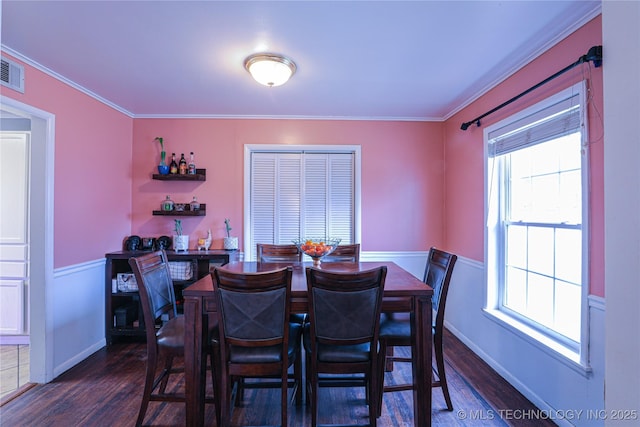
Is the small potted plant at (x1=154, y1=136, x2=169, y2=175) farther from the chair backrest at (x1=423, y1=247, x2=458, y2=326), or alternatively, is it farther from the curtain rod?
the curtain rod

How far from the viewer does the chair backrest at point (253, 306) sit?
5.19ft

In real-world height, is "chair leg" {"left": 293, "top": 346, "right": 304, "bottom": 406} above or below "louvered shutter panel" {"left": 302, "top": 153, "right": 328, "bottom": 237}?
below

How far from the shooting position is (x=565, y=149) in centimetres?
205

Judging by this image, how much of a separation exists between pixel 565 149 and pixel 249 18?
7.42 feet

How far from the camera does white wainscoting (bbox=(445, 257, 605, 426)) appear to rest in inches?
66.2

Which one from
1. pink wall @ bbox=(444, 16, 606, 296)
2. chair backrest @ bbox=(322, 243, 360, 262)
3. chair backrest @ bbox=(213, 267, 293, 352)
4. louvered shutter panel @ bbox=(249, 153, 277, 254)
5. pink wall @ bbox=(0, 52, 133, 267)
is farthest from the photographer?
louvered shutter panel @ bbox=(249, 153, 277, 254)

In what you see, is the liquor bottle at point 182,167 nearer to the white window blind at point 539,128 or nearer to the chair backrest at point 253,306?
the chair backrest at point 253,306

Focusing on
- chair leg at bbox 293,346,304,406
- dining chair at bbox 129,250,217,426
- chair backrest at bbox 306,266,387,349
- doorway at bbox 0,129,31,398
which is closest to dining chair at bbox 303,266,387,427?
chair backrest at bbox 306,266,387,349

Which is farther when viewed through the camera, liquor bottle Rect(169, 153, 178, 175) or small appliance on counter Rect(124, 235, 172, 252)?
liquor bottle Rect(169, 153, 178, 175)

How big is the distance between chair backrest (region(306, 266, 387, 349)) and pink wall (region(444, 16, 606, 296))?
125cm

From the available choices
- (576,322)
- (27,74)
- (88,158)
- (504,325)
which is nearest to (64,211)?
(88,158)

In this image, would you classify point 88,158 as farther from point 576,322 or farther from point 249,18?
point 576,322

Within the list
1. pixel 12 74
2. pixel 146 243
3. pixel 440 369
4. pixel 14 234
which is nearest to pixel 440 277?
pixel 440 369

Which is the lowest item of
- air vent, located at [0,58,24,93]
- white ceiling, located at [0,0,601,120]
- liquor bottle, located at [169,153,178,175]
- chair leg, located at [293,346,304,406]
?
chair leg, located at [293,346,304,406]
